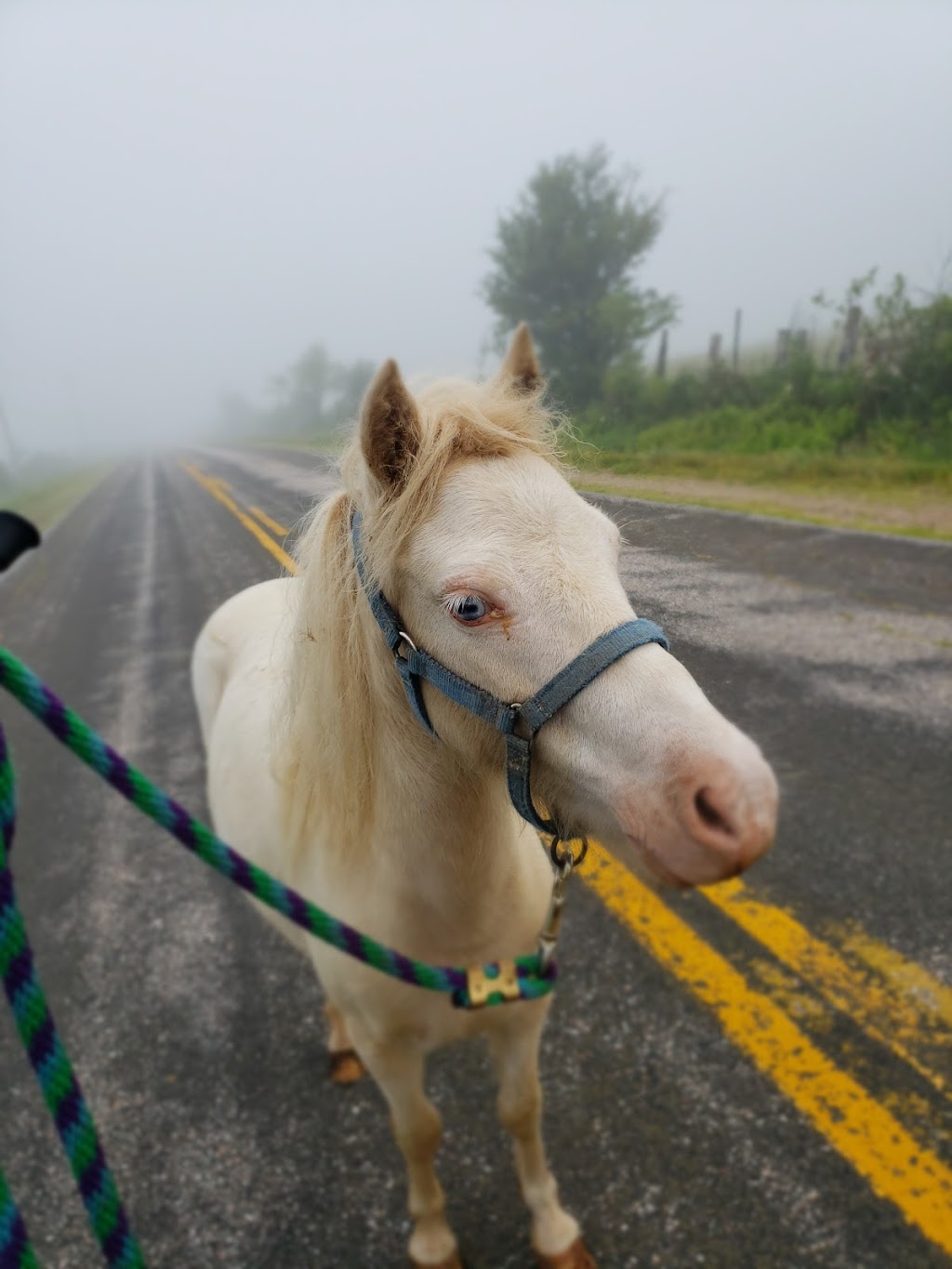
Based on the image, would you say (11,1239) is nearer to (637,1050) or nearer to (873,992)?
(637,1050)

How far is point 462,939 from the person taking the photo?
1640 millimetres

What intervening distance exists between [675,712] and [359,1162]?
1910 mm

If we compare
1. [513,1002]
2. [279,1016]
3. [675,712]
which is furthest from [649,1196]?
[675,712]

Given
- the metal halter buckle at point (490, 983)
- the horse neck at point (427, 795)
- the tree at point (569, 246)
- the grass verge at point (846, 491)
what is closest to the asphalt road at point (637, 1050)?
Result: the horse neck at point (427, 795)

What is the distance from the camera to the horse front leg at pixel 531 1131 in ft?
5.96

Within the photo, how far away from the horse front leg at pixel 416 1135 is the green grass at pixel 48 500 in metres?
17.1

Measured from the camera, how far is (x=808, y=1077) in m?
2.07

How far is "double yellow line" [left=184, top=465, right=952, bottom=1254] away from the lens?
1824mm

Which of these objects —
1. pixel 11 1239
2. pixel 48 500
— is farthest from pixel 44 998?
pixel 48 500

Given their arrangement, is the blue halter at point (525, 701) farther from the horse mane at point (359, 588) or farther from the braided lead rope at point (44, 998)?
the braided lead rope at point (44, 998)

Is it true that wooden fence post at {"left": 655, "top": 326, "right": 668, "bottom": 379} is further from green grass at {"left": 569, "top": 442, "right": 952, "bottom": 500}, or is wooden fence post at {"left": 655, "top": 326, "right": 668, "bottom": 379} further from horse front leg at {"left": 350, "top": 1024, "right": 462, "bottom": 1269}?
horse front leg at {"left": 350, "top": 1024, "right": 462, "bottom": 1269}

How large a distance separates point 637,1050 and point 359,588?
1785 mm

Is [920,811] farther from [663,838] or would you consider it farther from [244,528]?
[244,528]

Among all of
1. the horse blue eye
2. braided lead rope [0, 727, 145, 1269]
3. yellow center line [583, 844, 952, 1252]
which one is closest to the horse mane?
the horse blue eye
